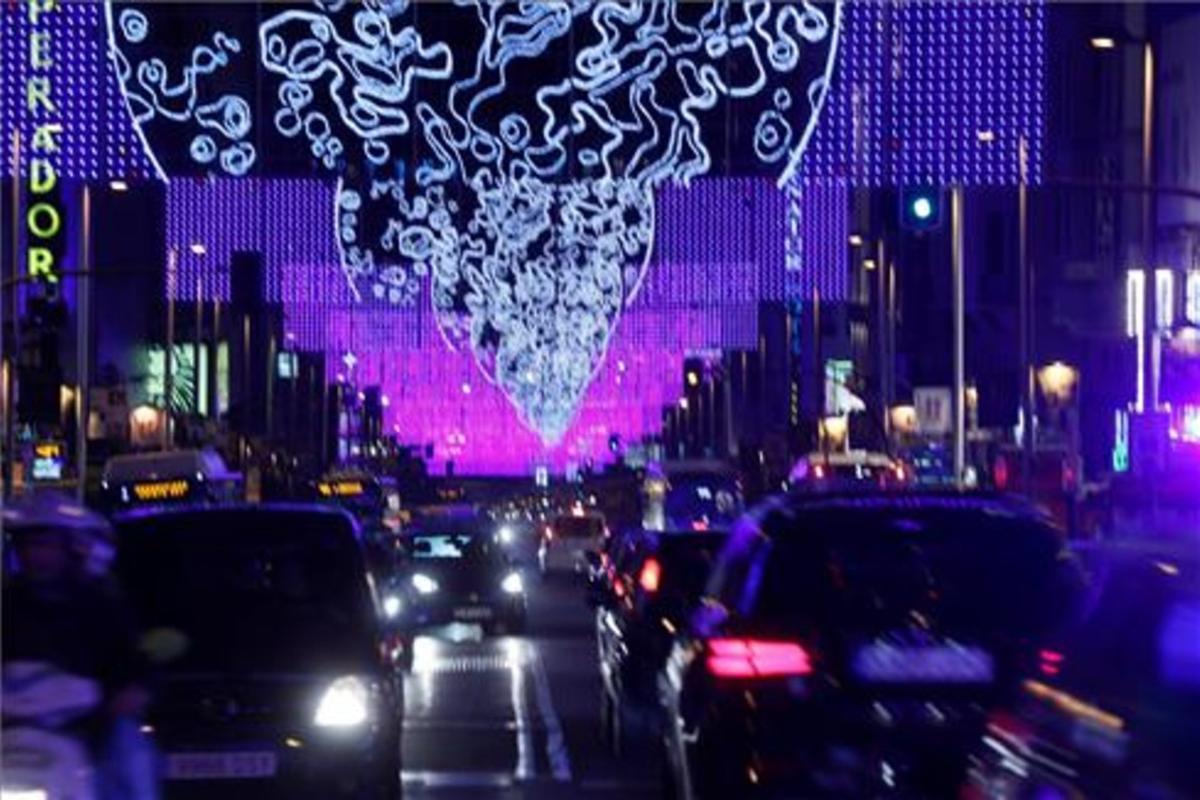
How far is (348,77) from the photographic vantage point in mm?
41781

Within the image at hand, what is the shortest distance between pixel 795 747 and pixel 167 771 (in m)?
4.14

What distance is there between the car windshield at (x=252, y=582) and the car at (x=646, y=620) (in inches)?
124

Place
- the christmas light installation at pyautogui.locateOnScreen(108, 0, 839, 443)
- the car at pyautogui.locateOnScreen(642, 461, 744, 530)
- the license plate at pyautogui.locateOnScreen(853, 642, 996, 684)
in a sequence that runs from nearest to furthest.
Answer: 1. the license plate at pyautogui.locateOnScreen(853, 642, 996, 684)
2. the christmas light installation at pyautogui.locateOnScreen(108, 0, 839, 443)
3. the car at pyautogui.locateOnScreen(642, 461, 744, 530)

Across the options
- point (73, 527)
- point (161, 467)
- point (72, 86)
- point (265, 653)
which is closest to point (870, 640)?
point (73, 527)

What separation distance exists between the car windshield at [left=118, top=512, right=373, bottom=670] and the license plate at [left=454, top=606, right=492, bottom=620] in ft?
77.2

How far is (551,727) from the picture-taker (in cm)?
2406

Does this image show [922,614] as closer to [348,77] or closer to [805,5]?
[805,5]

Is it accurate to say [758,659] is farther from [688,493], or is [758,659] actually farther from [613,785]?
[688,493]

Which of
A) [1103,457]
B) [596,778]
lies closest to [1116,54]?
[1103,457]

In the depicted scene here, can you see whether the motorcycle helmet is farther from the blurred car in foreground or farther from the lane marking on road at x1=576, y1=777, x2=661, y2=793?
the blurred car in foreground

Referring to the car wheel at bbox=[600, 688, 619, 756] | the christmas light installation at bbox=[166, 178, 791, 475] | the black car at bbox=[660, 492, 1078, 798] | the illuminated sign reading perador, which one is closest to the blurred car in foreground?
the christmas light installation at bbox=[166, 178, 791, 475]

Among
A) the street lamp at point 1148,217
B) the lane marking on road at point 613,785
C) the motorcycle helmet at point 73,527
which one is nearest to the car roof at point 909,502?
the motorcycle helmet at point 73,527

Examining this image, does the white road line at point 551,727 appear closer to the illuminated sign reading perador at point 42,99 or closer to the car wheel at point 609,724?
the car wheel at point 609,724

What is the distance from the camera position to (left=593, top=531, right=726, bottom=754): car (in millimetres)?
20078
